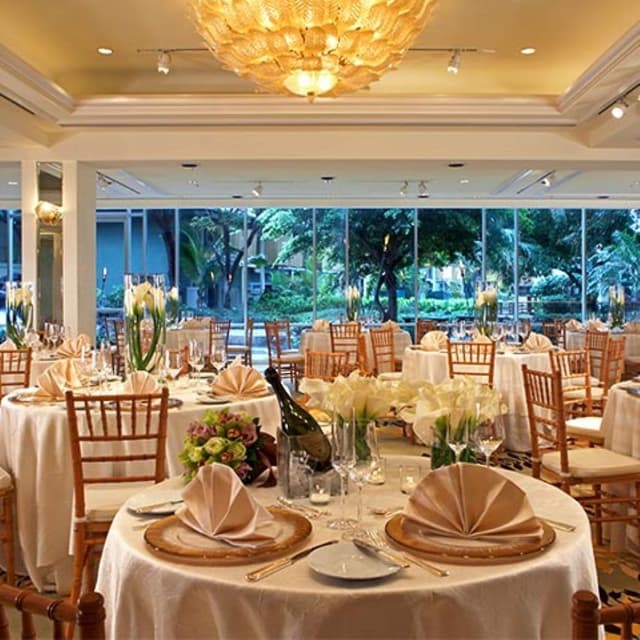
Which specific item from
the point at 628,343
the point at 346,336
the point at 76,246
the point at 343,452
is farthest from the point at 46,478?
the point at 628,343

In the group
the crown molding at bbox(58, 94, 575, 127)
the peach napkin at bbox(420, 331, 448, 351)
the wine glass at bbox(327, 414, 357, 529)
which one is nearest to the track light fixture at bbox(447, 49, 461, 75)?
the crown molding at bbox(58, 94, 575, 127)

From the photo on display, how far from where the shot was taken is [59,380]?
4.14 meters

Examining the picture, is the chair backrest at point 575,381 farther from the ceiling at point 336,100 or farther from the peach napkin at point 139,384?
the peach napkin at point 139,384

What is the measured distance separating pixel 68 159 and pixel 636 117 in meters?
5.92

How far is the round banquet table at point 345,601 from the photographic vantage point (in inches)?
58.7

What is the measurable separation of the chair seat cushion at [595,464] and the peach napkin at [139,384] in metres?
2.28

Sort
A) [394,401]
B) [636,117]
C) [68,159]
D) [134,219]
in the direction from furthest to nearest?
[134,219] → [68,159] → [636,117] → [394,401]

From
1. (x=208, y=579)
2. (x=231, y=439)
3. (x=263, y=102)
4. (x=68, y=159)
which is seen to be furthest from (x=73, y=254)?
(x=208, y=579)

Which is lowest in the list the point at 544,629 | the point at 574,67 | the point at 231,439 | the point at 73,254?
the point at 544,629

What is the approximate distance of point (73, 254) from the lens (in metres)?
8.21

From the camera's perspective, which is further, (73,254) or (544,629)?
(73,254)

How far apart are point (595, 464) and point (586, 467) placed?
77 millimetres

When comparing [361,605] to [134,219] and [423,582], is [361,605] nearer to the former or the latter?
[423,582]

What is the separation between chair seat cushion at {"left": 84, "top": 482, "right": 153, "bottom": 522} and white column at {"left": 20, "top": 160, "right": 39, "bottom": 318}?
5.10 meters
